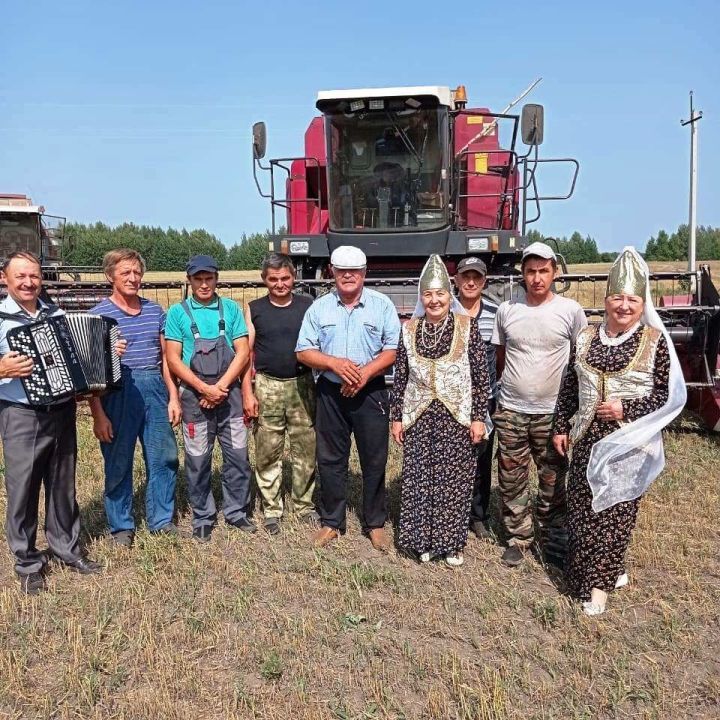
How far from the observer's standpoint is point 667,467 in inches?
232

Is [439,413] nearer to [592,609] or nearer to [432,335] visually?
[432,335]

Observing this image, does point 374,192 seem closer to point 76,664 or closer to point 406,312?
point 406,312

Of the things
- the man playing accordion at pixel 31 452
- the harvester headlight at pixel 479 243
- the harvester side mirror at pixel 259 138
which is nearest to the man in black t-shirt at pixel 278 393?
the man playing accordion at pixel 31 452

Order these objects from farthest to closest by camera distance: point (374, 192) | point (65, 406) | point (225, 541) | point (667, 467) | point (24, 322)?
point (374, 192), point (667, 467), point (225, 541), point (65, 406), point (24, 322)

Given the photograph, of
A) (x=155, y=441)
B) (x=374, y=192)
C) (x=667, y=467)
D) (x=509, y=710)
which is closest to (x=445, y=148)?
(x=374, y=192)

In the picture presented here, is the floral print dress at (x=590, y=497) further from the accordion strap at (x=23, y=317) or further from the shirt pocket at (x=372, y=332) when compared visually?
the accordion strap at (x=23, y=317)

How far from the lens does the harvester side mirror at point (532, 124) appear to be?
24.7ft

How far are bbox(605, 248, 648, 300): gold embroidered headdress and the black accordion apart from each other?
9.04 feet

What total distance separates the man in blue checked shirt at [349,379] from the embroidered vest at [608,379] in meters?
1.22

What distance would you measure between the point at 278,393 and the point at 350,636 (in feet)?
6.04

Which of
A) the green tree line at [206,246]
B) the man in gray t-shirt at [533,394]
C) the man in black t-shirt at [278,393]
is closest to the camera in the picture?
the man in gray t-shirt at [533,394]

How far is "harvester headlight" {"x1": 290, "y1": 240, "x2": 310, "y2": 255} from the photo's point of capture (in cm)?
842

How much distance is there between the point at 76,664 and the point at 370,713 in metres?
1.39

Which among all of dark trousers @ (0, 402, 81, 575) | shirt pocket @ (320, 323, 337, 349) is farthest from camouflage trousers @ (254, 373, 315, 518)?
dark trousers @ (0, 402, 81, 575)
